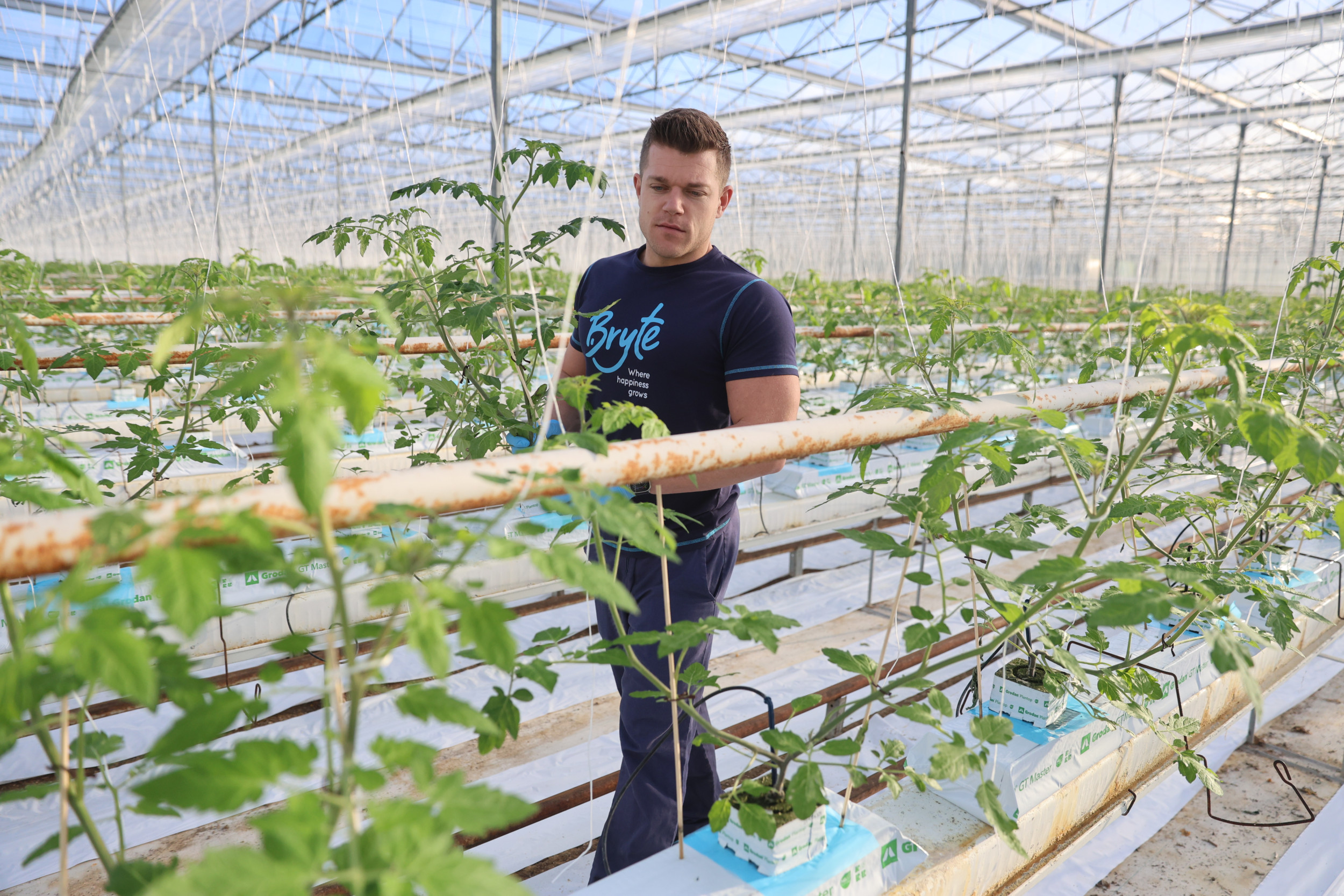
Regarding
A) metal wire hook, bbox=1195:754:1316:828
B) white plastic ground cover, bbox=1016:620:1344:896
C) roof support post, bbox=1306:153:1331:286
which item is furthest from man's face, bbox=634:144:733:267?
roof support post, bbox=1306:153:1331:286

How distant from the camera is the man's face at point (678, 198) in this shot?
1.50 m

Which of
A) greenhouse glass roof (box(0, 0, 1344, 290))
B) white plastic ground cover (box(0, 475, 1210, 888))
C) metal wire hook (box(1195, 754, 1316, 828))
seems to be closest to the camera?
white plastic ground cover (box(0, 475, 1210, 888))

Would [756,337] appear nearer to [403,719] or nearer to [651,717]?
[651,717]

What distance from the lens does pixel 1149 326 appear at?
1.28 metres

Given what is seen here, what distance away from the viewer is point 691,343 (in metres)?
1.52

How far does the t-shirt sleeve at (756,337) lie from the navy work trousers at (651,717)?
1.24ft

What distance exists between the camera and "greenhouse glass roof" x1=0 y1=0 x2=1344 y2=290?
603 cm

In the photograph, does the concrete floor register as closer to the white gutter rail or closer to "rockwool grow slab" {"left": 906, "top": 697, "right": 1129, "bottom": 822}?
"rockwool grow slab" {"left": 906, "top": 697, "right": 1129, "bottom": 822}

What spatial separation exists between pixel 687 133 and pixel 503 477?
38.6 inches

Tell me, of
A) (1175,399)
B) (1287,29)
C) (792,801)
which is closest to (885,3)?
(1287,29)

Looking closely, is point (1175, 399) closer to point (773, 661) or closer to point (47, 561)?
point (773, 661)

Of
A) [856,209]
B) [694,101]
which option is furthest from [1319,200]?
[694,101]

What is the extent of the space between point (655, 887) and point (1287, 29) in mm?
8029

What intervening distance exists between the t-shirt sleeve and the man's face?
16 cm
